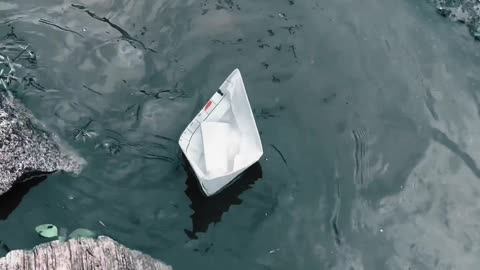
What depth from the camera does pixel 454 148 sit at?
11664 mm

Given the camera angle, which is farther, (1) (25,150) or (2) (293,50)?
(2) (293,50)

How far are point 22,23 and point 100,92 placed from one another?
102 inches

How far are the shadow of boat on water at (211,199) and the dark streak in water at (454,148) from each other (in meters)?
3.85

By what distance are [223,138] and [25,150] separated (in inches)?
143

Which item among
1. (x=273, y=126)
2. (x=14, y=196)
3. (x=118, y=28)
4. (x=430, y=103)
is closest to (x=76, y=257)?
(x=14, y=196)

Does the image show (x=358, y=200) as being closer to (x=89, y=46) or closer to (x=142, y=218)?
(x=142, y=218)

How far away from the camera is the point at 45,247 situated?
29.0 ft

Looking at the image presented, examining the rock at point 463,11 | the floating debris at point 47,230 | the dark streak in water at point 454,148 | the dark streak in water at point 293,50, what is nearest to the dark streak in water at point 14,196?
the floating debris at point 47,230

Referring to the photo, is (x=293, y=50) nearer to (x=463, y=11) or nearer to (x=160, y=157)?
(x=160, y=157)

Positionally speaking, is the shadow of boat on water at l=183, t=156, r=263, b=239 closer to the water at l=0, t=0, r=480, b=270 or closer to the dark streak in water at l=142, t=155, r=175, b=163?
the water at l=0, t=0, r=480, b=270

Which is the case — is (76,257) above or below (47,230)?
above

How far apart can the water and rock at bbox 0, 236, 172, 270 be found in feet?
2.24

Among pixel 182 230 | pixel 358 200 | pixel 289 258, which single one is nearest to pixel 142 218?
pixel 182 230

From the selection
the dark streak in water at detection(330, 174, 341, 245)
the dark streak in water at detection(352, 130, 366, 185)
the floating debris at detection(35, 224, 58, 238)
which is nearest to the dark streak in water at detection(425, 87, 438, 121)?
the dark streak in water at detection(352, 130, 366, 185)
